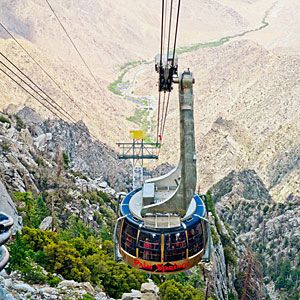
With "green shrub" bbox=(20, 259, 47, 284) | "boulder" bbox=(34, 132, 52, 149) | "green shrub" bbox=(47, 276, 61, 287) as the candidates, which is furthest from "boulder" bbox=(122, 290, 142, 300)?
"boulder" bbox=(34, 132, 52, 149)

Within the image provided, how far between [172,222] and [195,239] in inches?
30.7

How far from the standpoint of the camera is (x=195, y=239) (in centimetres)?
1484

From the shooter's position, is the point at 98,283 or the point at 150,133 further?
the point at 150,133

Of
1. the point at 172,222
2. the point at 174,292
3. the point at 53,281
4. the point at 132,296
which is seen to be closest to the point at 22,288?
the point at 53,281

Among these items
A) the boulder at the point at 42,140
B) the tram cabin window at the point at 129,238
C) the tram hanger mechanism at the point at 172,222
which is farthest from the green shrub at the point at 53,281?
the boulder at the point at 42,140

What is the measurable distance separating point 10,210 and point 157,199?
1107 centimetres

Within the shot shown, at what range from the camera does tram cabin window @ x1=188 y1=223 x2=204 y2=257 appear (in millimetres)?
14695

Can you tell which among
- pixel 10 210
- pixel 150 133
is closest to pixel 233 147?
pixel 150 133

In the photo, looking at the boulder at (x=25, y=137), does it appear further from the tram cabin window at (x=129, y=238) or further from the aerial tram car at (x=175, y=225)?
the tram cabin window at (x=129, y=238)

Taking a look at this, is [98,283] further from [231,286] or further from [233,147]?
[233,147]

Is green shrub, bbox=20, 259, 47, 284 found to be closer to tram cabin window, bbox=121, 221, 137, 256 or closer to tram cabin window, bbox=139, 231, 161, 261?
tram cabin window, bbox=121, 221, 137, 256

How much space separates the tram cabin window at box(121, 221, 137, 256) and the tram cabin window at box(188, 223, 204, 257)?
1.52 m

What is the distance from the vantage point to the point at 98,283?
2305 centimetres

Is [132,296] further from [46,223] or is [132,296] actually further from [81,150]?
[81,150]
